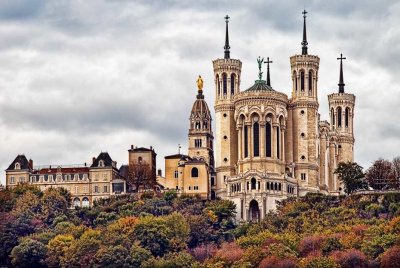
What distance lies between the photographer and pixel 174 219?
16625cm

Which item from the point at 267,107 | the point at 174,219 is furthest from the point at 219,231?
the point at 267,107

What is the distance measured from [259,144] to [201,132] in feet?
45.5

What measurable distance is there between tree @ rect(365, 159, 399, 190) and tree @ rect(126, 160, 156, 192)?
2630cm

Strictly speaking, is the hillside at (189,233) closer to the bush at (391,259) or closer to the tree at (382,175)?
the bush at (391,259)

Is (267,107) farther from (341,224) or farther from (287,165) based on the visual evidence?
(341,224)

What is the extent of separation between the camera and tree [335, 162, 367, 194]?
584 feet

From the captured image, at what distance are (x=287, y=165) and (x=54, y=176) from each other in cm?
2918

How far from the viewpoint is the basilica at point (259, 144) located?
177 metres

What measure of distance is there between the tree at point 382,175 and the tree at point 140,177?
2630cm

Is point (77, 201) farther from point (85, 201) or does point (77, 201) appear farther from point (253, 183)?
point (253, 183)

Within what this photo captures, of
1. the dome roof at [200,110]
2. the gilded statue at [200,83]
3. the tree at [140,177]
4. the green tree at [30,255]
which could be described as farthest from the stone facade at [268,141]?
the green tree at [30,255]

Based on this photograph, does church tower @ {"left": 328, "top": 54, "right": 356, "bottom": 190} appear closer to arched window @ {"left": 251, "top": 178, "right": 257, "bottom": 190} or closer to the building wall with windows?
arched window @ {"left": 251, "top": 178, "right": 257, "bottom": 190}

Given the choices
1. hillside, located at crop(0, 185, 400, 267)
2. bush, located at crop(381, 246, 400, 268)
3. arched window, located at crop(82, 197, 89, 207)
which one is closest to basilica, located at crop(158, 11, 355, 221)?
hillside, located at crop(0, 185, 400, 267)

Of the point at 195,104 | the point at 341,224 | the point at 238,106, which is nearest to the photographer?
the point at 341,224
